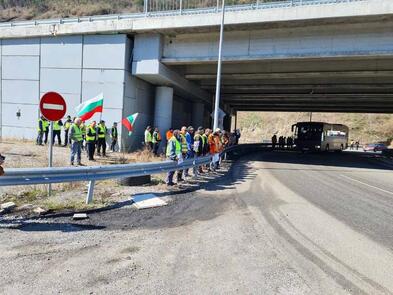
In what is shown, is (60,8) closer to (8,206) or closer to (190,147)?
(190,147)

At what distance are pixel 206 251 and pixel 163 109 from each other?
62.9 ft

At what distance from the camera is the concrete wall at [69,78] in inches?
802

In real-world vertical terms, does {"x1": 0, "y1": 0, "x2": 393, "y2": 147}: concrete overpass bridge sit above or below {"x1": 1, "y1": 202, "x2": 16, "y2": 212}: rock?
above

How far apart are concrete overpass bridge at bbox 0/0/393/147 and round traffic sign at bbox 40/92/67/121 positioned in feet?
39.6

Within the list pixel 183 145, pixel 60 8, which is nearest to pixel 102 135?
pixel 183 145

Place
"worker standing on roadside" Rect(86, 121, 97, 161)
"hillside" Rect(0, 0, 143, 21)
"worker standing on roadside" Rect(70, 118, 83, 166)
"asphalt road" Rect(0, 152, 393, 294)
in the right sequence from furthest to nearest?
"hillside" Rect(0, 0, 143, 21) → "worker standing on roadside" Rect(86, 121, 97, 161) → "worker standing on roadside" Rect(70, 118, 83, 166) → "asphalt road" Rect(0, 152, 393, 294)

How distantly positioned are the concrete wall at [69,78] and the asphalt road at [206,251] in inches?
520

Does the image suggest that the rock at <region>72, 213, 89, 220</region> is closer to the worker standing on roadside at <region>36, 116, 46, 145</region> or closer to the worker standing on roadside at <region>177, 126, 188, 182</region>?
the worker standing on roadside at <region>177, 126, 188, 182</region>

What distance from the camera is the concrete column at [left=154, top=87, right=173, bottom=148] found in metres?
23.5

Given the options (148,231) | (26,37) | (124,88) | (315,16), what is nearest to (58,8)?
(26,37)

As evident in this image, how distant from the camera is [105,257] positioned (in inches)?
194

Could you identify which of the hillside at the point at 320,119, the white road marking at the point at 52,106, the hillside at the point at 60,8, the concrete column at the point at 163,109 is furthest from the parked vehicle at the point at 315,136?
the hillside at the point at 320,119

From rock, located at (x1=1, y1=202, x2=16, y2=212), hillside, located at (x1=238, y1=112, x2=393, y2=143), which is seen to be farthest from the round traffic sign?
hillside, located at (x1=238, y1=112, x2=393, y2=143)

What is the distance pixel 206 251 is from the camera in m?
5.34
